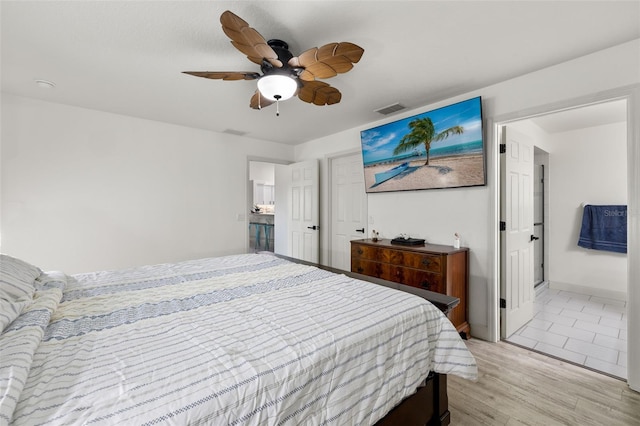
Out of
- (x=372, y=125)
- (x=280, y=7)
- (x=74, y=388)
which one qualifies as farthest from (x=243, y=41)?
(x=372, y=125)

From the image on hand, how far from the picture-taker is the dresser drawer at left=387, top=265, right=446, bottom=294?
261 cm

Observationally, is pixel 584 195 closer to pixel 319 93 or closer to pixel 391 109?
pixel 391 109

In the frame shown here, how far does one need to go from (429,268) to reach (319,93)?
6.22 feet

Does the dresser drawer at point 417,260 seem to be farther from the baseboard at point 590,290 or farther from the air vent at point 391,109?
the baseboard at point 590,290

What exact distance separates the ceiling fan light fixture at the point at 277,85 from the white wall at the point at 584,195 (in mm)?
4597

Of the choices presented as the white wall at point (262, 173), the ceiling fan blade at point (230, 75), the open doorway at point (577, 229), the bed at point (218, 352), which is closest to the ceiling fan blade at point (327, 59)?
the ceiling fan blade at point (230, 75)

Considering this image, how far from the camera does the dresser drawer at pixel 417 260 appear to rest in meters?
2.63

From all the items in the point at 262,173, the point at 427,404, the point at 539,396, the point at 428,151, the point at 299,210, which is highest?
the point at 262,173

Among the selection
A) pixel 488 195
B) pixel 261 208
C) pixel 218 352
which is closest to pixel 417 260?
pixel 488 195

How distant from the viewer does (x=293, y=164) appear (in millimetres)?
4805

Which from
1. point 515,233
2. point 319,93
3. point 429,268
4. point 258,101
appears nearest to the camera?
point 319,93

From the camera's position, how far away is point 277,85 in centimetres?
181

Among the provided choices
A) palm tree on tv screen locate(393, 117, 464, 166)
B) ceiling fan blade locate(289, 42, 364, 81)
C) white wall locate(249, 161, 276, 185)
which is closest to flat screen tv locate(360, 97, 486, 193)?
palm tree on tv screen locate(393, 117, 464, 166)

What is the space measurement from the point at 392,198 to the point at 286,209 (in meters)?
2.20
